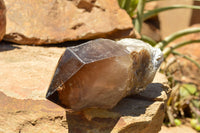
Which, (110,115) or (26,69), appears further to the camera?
(26,69)

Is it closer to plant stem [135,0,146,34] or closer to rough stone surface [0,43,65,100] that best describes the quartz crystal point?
rough stone surface [0,43,65,100]

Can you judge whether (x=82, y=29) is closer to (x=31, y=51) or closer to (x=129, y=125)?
(x=31, y=51)

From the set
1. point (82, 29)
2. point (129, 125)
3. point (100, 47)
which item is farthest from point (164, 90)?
point (82, 29)

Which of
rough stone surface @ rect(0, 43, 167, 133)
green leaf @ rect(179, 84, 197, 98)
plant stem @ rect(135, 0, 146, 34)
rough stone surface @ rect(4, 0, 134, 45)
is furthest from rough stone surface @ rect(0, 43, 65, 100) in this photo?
green leaf @ rect(179, 84, 197, 98)

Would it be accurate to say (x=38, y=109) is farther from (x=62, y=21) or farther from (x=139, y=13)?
(x=139, y=13)

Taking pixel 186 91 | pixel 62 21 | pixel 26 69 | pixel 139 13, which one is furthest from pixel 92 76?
pixel 186 91

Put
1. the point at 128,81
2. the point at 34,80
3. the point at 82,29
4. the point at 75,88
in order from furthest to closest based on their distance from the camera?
the point at 82,29 < the point at 34,80 < the point at 128,81 < the point at 75,88

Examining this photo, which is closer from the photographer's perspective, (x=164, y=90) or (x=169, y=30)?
(x=164, y=90)
